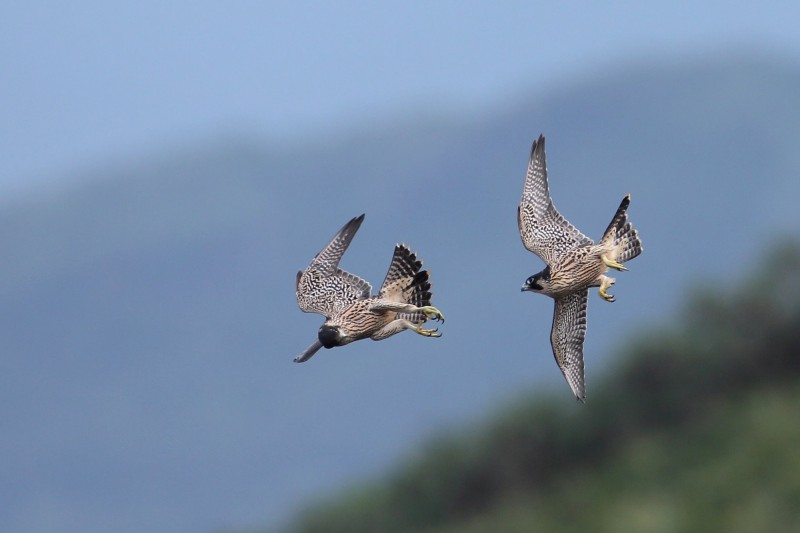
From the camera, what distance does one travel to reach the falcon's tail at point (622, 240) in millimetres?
12359

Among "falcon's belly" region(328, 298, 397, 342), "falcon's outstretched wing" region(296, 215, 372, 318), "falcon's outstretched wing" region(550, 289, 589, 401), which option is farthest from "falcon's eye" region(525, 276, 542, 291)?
"falcon's outstretched wing" region(296, 215, 372, 318)

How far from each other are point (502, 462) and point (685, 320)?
998 centimetres

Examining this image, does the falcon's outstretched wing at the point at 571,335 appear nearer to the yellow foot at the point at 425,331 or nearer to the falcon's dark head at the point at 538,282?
the falcon's dark head at the point at 538,282

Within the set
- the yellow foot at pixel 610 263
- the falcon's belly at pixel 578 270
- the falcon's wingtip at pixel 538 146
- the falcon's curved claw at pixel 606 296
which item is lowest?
the falcon's curved claw at pixel 606 296

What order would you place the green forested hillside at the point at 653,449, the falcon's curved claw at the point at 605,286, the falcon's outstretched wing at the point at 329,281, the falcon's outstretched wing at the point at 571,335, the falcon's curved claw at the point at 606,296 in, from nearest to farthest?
the falcon's curved claw at the point at 606,296, the falcon's curved claw at the point at 605,286, the falcon's outstretched wing at the point at 571,335, the falcon's outstretched wing at the point at 329,281, the green forested hillside at the point at 653,449

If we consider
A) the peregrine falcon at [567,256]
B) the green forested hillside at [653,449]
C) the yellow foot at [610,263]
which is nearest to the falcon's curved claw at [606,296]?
the peregrine falcon at [567,256]

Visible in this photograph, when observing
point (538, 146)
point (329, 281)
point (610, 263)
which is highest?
point (538, 146)

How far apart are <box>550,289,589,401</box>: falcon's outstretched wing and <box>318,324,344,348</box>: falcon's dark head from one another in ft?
6.88

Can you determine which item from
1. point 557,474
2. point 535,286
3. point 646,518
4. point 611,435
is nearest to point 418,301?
point 535,286

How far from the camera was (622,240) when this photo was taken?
12484mm

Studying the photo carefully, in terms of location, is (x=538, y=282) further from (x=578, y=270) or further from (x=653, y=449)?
(x=653, y=449)

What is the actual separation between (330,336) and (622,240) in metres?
2.26

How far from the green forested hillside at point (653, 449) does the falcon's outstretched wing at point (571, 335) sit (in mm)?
40291

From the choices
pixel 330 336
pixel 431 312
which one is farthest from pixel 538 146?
pixel 330 336
